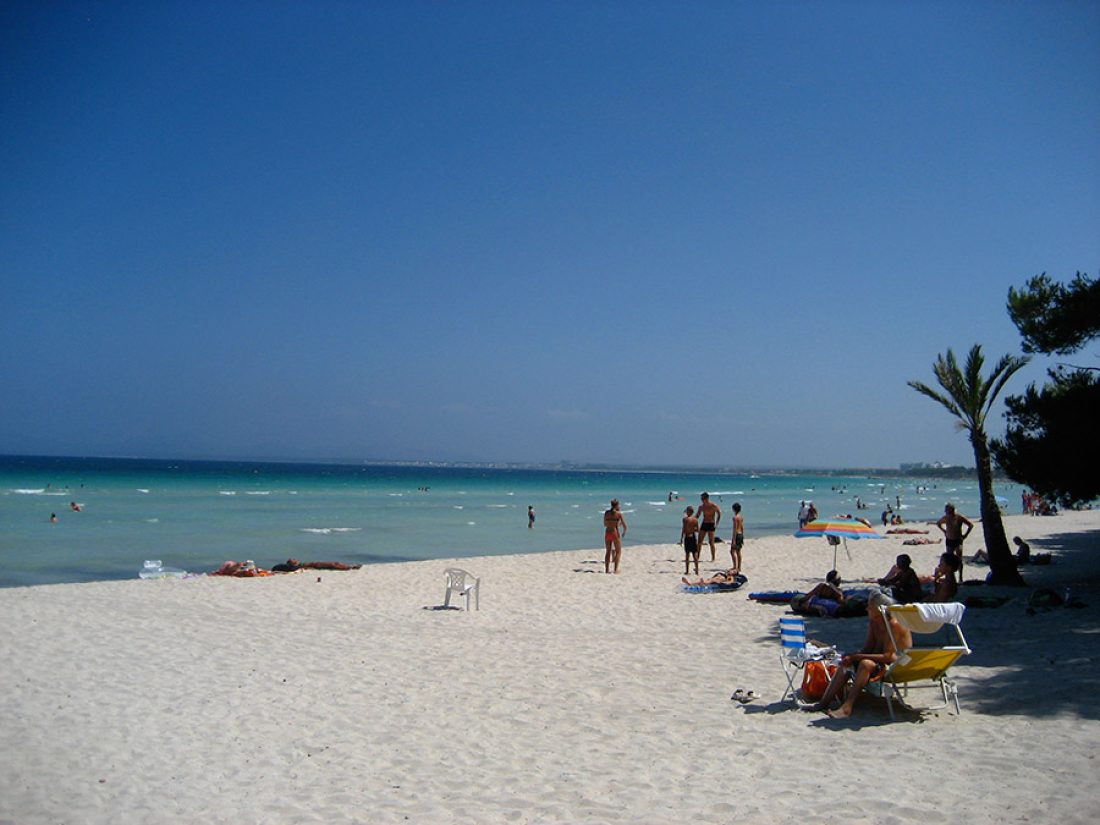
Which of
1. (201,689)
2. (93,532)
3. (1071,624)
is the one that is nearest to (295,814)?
(201,689)

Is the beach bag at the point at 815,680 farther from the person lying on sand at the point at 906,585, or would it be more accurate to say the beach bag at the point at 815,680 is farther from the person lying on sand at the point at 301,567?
the person lying on sand at the point at 301,567

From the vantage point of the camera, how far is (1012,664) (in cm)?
786

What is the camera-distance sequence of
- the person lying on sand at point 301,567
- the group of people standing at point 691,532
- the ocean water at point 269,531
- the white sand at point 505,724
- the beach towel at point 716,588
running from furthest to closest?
1. the ocean water at point 269,531
2. the person lying on sand at point 301,567
3. the group of people standing at point 691,532
4. the beach towel at point 716,588
5. the white sand at point 505,724

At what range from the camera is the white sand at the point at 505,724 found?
4.79 metres

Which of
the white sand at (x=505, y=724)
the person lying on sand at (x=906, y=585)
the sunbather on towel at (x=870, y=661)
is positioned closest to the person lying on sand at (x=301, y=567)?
the white sand at (x=505, y=724)

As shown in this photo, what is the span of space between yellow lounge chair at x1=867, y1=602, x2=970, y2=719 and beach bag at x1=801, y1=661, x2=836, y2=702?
37 centimetres

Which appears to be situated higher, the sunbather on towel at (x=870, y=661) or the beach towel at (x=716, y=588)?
the sunbather on towel at (x=870, y=661)

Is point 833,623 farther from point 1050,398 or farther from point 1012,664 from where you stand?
point 1050,398

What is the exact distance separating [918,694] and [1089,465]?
24.5ft

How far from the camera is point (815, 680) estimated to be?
6.77 meters

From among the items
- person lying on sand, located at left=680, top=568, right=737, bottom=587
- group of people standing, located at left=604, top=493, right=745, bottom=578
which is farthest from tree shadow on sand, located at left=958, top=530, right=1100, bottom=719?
group of people standing, located at left=604, top=493, right=745, bottom=578

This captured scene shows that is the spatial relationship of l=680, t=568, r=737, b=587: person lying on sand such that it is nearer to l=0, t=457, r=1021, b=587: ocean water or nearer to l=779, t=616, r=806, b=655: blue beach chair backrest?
l=779, t=616, r=806, b=655: blue beach chair backrest

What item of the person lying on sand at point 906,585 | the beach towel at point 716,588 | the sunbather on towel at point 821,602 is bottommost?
the beach towel at point 716,588

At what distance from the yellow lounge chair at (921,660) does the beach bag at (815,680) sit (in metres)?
0.37
